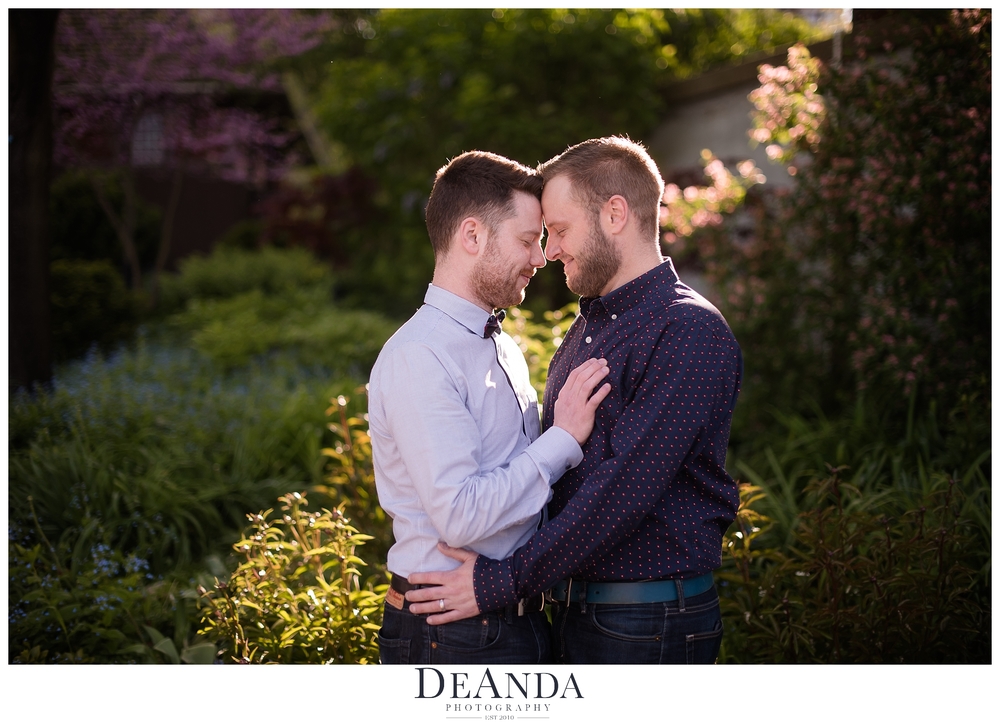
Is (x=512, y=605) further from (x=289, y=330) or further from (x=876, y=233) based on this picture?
(x=289, y=330)

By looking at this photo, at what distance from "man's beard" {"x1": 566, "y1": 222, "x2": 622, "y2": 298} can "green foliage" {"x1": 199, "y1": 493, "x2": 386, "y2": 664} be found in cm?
115

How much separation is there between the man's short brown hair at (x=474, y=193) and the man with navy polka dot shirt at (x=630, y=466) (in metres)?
0.15

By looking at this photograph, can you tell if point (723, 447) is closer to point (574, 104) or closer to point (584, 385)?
point (584, 385)

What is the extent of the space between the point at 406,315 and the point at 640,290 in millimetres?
8260

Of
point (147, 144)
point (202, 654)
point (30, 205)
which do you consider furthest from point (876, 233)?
point (147, 144)

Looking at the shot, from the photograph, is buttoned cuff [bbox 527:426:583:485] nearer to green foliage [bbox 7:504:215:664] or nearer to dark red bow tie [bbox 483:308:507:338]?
dark red bow tie [bbox 483:308:507:338]

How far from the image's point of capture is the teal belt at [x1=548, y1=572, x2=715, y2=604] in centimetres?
212

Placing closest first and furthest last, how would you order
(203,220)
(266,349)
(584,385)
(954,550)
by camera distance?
(584,385) → (954,550) → (266,349) → (203,220)

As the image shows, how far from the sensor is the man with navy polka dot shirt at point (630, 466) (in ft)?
6.57

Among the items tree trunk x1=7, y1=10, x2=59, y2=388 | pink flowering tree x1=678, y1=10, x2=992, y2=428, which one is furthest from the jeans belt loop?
tree trunk x1=7, y1=10, x2=59, y2=388

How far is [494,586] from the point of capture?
1999 millimetres

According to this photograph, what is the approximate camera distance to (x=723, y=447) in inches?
85.8
